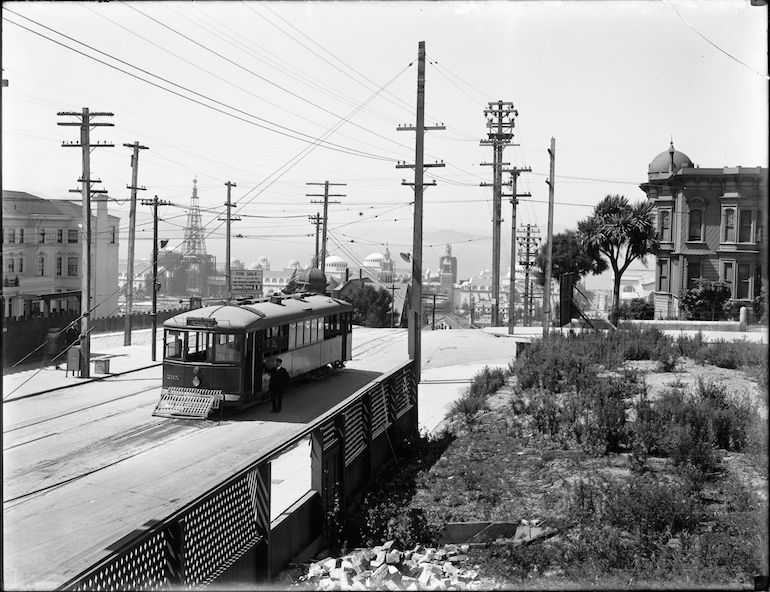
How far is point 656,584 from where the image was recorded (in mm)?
8141

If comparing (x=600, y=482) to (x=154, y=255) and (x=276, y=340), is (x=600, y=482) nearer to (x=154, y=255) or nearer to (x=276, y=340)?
(x=276, y=340)

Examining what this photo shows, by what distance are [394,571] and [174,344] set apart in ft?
42.3

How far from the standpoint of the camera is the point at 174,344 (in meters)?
20.4

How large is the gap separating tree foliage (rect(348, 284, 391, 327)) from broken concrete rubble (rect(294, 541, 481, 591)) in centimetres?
6708

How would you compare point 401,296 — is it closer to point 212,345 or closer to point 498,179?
point 498,179

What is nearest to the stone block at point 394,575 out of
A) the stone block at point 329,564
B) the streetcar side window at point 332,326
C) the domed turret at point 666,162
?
the stone block at point 329,564

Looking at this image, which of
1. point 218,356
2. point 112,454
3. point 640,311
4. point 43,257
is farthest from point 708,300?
point 112,454

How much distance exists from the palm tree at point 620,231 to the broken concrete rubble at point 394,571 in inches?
1451

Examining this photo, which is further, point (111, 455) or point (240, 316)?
point (240, 316)

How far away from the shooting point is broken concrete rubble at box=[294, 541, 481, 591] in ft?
28.6

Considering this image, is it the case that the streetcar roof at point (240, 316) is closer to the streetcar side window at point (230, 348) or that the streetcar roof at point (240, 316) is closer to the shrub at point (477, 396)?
the streetcar side window at point (230, 348)

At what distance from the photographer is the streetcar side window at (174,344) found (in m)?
20.3

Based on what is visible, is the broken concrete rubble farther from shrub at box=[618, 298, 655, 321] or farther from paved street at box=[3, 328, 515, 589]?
shrub at box=[618, 298, 655, 321]

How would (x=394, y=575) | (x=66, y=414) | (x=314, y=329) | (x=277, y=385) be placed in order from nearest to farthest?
(x=394, y=575) → (x=277, y=385) → (x=66, y=414) → (x=314, y=329)
